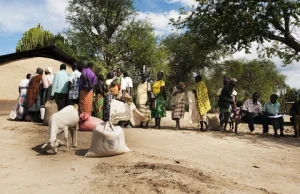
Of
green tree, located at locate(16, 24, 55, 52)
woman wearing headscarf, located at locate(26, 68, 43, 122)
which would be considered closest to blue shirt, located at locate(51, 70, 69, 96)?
woman wearing headscarf, located at locate(26, 68, 43, 122)

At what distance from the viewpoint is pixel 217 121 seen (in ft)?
36.4

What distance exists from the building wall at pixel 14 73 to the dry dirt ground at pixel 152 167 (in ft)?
25.2

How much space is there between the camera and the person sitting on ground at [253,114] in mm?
10797

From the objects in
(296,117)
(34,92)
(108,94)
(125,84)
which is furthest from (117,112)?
(296,117)

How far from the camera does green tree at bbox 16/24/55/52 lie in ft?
105

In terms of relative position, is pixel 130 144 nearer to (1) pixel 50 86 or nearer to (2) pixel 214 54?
(1) pixel 50 86

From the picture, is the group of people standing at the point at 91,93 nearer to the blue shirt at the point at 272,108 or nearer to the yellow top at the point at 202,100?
the yellow top at the point at 202,100

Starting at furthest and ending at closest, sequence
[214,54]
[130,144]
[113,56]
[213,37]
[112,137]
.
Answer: [214,54] → [113,56] → [213,37] → [130,144] → [112,137]

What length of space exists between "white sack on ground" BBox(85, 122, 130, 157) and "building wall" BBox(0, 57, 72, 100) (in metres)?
11.2

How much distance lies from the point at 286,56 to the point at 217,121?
636cm

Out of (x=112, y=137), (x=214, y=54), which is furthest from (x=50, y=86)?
(x=214, y=54)

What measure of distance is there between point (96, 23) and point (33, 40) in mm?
8286

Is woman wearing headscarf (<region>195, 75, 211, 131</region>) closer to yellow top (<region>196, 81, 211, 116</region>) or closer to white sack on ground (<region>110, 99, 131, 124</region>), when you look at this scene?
yellow top (<region>196, 81, 211, 116</region>)

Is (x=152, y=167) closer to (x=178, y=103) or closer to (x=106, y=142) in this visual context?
(x=106, y=142)
